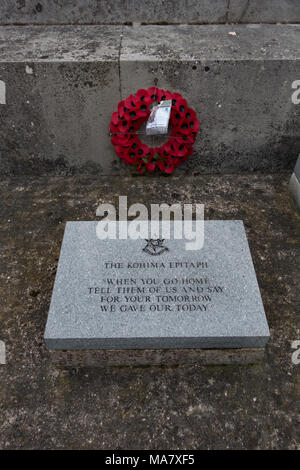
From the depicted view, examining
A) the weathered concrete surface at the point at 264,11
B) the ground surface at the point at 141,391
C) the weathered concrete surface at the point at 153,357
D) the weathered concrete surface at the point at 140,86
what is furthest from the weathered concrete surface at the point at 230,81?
the weathered concrete surface at the point at 153,357

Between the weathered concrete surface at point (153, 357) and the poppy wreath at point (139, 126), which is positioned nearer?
the weathered concrete surface at point (153, 357)

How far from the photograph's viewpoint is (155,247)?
296 cm

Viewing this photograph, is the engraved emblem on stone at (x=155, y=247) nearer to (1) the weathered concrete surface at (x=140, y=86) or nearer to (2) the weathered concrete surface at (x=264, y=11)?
(1) the weathered concrete surface at (x=140, y=86)

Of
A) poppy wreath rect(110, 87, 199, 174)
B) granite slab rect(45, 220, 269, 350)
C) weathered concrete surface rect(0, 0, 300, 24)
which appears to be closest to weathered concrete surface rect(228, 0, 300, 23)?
weathered concrete surface rect(0, 0, 300, 24)

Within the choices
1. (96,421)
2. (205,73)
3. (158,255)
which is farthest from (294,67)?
(96,421)

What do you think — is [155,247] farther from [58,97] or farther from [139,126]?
[58,97]

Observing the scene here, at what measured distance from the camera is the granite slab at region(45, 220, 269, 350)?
2471 millimetres

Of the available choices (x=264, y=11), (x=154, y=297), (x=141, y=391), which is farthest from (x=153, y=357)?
(x=264, y=11)

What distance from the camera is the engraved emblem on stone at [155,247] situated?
2.93 m

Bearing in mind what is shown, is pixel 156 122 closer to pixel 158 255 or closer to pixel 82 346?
pixel 158 255

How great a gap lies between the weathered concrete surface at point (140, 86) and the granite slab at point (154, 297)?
1.64 m

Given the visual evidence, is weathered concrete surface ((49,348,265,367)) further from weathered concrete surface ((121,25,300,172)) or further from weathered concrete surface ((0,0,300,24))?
weathered concrete surface ((0,0,300,24))

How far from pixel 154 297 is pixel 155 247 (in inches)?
19.5

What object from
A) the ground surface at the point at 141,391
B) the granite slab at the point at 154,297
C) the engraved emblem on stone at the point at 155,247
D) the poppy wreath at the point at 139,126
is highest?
the poppy wreath at the point at 139,126
